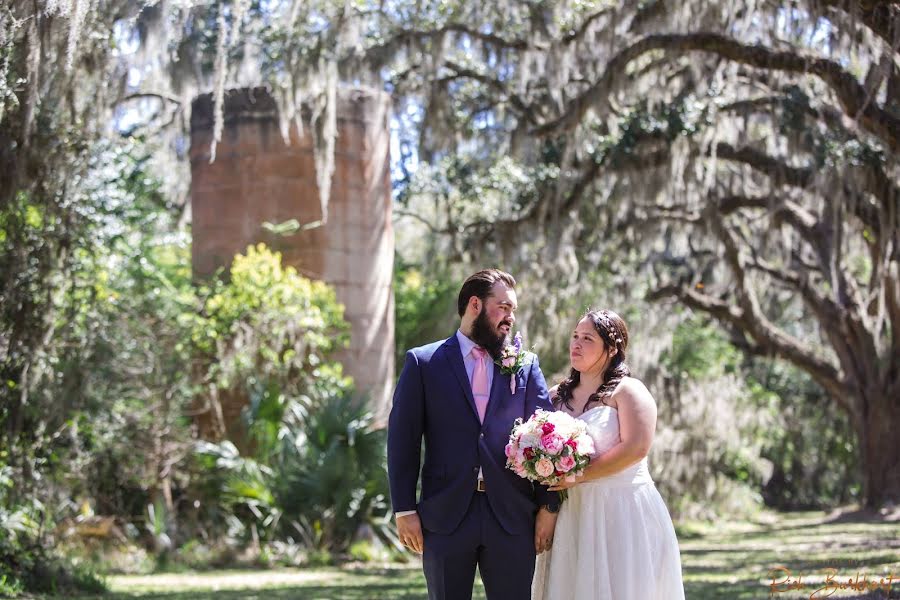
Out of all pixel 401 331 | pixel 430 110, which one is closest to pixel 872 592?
pixel 430 110

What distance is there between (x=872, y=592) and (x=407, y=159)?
44.4 feet

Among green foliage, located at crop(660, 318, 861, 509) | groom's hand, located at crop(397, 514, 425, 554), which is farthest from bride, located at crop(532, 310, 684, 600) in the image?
green foliage, located at crop(660, 318, 861, 509)

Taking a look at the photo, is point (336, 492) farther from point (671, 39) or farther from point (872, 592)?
point (872, 592)

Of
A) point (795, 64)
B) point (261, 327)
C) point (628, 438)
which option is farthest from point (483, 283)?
point (261, 327)

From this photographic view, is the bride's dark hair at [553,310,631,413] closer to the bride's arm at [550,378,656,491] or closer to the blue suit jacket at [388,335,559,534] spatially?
the bride's arm at [550,378,656,491]

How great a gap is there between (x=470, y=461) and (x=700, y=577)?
5945 mm

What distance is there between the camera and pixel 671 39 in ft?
35.0

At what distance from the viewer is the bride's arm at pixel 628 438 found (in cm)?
494

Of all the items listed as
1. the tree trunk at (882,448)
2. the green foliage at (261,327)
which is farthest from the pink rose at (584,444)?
the tree trunk at (882,448)

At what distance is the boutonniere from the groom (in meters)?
0.02

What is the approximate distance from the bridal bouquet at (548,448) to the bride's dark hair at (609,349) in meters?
0.34

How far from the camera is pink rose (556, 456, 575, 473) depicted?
459 cm

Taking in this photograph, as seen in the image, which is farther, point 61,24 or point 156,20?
point 156,20

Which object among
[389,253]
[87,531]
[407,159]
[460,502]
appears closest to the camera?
[460,502]
